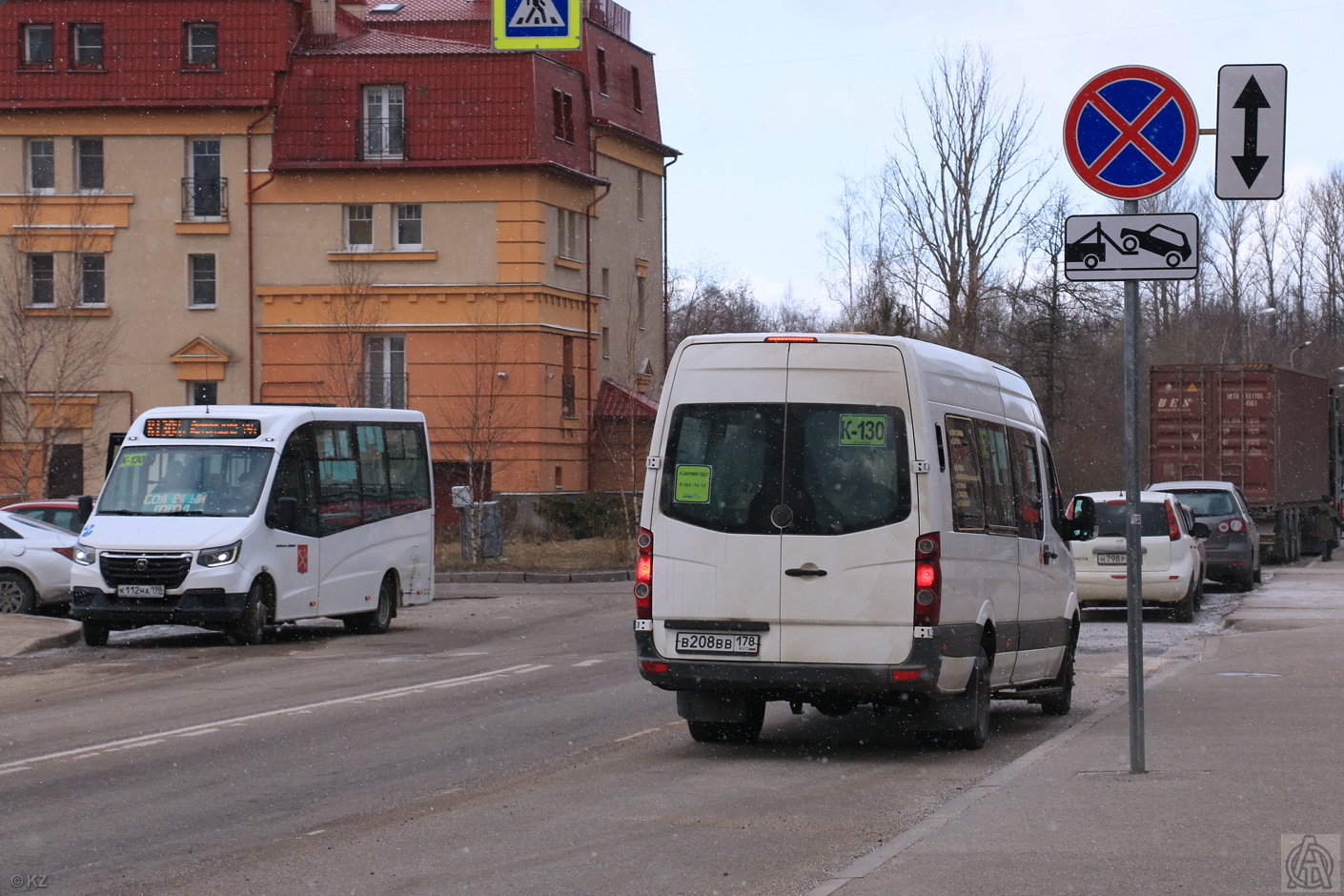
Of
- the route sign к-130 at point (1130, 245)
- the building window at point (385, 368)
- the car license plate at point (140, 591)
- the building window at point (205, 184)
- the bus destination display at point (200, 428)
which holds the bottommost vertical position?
the car license plate at point (140, 591)

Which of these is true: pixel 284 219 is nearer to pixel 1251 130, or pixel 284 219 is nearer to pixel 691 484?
pixel 691 484

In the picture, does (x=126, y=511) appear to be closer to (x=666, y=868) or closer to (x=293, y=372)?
(x=666, y=868)

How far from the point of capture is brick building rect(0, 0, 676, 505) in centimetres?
4216

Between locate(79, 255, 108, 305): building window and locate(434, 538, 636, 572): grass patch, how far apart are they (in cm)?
1166

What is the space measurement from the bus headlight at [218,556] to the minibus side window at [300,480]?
80cm

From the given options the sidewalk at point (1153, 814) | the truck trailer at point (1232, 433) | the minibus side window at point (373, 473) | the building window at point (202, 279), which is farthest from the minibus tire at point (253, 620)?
the building window at point (202, 279)

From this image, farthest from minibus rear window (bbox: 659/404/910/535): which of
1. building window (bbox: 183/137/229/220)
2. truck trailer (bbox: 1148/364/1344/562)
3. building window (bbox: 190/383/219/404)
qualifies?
building window (bbox: 190/383/219/404)

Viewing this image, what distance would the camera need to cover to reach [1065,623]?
13.0 m

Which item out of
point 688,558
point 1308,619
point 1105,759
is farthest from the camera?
point 1308,619

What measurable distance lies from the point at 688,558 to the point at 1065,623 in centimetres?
393

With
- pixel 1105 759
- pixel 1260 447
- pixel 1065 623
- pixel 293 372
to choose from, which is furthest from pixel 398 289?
pixel 1105 759

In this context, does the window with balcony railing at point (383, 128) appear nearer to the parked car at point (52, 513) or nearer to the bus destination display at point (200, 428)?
the parked car at point (52, 513)

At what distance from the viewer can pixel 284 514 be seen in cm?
1916

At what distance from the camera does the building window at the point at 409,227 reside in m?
42.9
